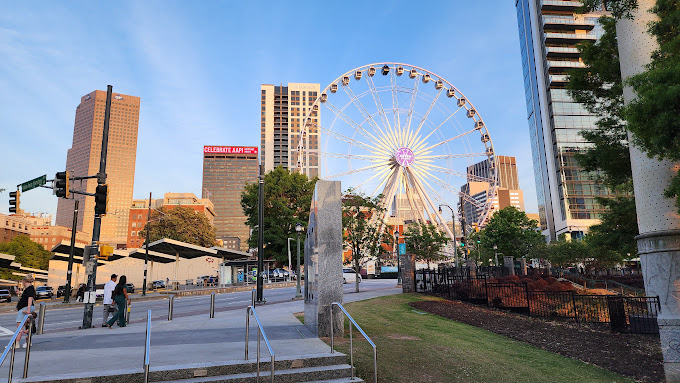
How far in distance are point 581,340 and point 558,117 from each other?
292 ft

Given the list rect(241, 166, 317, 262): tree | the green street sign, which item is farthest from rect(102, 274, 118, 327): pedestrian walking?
rect(241, 166, 317, 262): tree

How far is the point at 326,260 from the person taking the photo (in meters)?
10.4

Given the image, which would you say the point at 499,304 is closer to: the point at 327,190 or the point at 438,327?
the point at 438,327

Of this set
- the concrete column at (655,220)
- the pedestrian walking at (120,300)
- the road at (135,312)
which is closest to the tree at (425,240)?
the road at (135,312)

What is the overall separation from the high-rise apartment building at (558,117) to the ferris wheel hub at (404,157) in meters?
52.9

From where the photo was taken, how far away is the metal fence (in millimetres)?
13539

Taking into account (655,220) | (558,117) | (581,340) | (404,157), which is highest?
(558,117)

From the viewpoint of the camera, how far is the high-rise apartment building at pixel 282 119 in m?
158

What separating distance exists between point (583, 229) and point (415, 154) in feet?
180

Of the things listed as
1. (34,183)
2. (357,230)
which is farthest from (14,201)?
(357,230)

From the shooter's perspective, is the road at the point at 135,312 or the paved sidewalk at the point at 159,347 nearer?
the paved sidewalk at the point at 159,347

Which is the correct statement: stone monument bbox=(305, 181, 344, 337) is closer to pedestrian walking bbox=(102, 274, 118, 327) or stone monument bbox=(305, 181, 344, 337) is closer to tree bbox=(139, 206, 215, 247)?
pedestrian walking bbox=(102, 274, 118, 327)

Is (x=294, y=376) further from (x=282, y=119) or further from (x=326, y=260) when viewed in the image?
(x=282, y=119)

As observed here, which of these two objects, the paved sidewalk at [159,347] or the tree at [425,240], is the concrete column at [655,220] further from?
the tree at [425,240]
